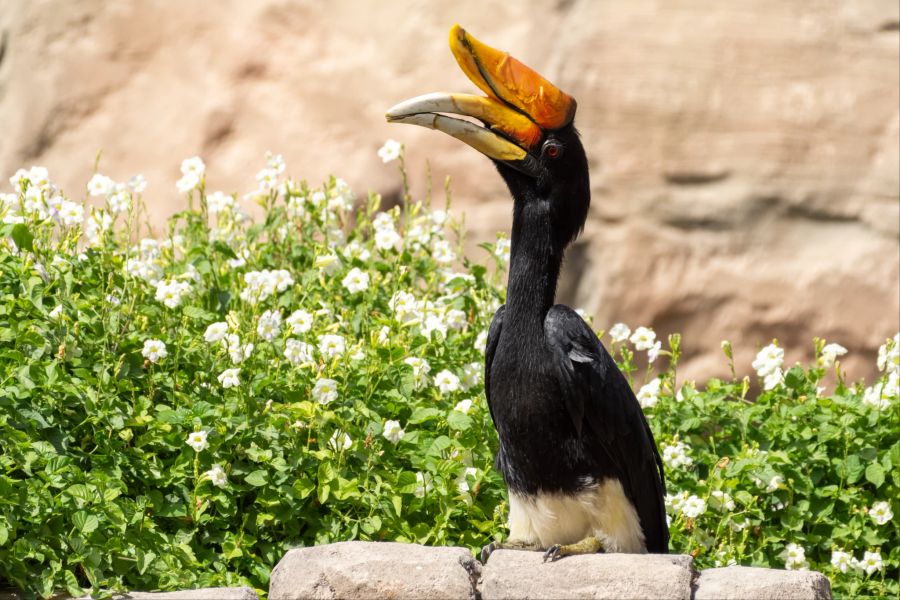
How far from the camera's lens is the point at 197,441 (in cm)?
365

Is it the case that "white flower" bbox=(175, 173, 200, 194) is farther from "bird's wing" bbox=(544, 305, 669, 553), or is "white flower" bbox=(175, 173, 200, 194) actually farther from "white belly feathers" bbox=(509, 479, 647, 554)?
"white belly feathers" bbox=(509, 479, 647, 554)

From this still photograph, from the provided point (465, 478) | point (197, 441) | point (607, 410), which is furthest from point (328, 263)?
point (607, 410)

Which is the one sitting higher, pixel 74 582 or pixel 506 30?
pixel 506 30

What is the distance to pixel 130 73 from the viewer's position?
21.4 ft

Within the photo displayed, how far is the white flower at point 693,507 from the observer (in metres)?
4.07

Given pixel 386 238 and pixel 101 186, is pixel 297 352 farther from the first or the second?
pixel 101 186

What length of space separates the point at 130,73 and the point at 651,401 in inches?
135

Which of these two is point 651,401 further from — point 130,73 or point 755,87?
point 130,73

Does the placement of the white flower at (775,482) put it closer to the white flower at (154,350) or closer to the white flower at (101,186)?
the white flower at (154,350)

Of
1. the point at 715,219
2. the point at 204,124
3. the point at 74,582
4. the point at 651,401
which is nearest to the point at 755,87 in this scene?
the point at 715,219

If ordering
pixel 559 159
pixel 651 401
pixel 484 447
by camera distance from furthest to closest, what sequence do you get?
pixel 651 401, pixel 484 447, pixel 559 159

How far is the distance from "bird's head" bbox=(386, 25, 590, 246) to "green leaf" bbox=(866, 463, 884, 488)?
1.44m

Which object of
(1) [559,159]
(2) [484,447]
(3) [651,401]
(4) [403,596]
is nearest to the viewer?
(4) [403,596]

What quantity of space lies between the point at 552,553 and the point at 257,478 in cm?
94
